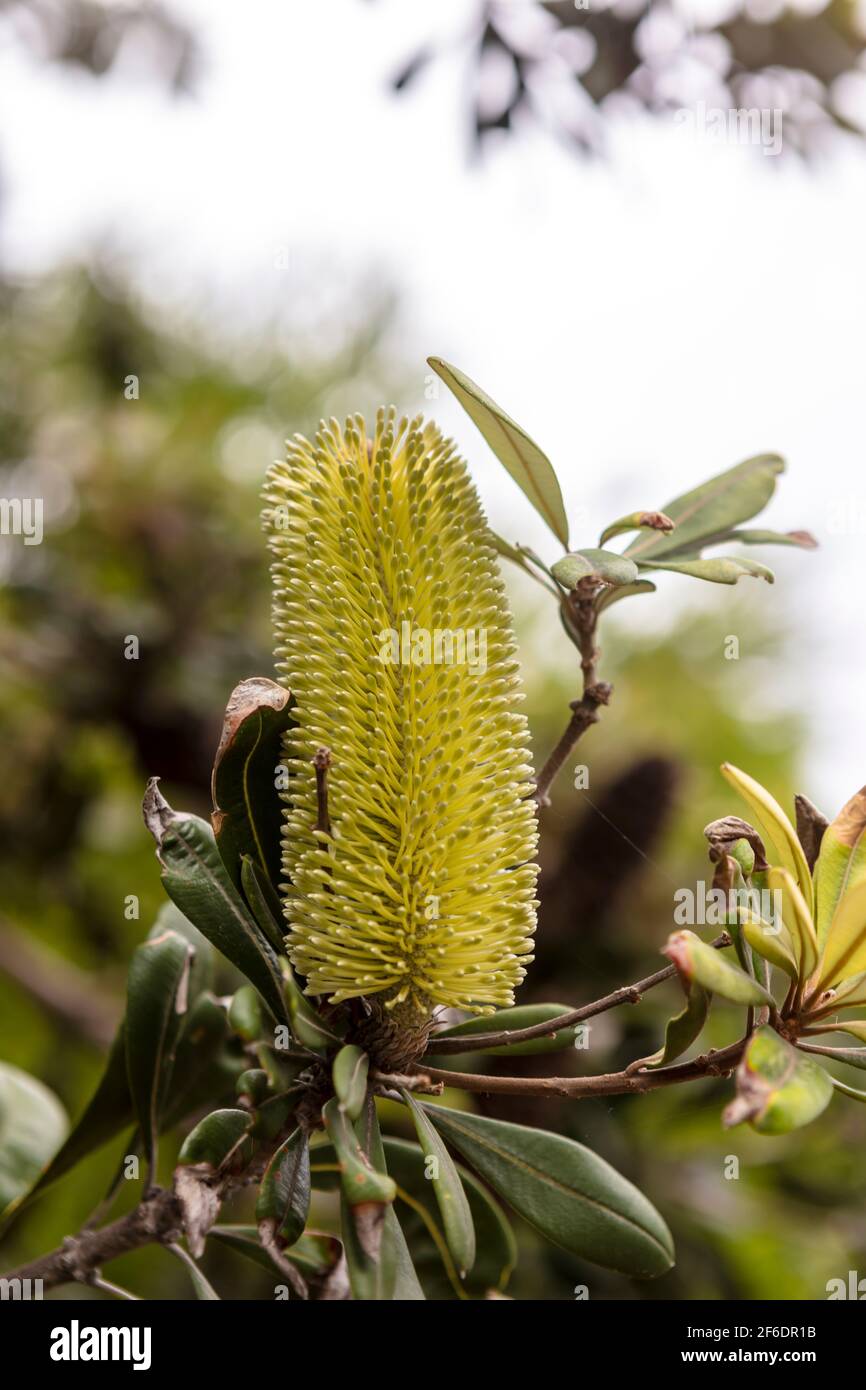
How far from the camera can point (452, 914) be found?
0.34m

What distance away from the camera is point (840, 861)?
34cm

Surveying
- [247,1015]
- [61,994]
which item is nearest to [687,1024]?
[247,1015]

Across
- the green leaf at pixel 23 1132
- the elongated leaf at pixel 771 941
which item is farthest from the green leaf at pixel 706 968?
the green leaf at pixel 23 1132

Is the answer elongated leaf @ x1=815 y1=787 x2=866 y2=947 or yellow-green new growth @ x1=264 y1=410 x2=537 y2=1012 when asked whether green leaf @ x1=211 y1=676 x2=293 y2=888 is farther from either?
elongated leaf @ x1=815 y1=787 x2=866 y2=947

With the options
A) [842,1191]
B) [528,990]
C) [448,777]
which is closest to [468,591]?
[448,777]

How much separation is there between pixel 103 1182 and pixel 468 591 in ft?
3.63

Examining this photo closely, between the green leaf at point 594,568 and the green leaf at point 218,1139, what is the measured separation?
19 centimetres

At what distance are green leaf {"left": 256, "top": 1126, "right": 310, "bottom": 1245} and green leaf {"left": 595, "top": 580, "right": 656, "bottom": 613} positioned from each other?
0.20 m

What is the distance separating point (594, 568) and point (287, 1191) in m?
0.21

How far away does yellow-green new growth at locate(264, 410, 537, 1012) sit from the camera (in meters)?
0.34

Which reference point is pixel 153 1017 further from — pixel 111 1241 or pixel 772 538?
pixel 772 538

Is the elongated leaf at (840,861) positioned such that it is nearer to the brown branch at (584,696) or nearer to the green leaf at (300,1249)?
the brown branch at (584,696)

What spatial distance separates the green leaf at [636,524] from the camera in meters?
0.37

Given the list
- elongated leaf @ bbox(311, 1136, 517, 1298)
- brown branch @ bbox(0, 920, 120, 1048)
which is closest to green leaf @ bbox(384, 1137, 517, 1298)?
elongated leaf @ bbox(311, 1136, 517, 1298)
